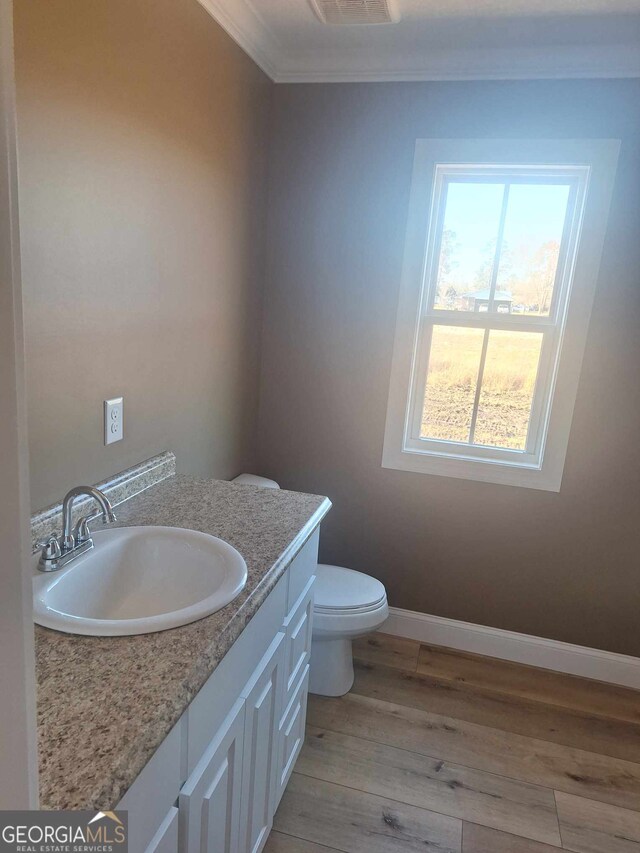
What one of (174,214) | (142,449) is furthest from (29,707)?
(174,214)

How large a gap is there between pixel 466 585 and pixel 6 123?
8.21ft

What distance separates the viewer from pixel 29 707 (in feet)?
1.43

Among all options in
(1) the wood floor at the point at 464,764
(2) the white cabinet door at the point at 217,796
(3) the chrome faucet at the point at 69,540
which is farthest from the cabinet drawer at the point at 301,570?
(1) the wood floor at the point at 464,764

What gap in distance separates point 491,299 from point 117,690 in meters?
2.06

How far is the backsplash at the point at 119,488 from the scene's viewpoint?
4.21 feet

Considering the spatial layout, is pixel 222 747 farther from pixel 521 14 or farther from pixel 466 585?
pixel 521 14

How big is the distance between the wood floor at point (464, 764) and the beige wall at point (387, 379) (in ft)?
1.01

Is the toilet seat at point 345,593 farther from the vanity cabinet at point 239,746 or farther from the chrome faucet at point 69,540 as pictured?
the chrome faucet at point 69,540

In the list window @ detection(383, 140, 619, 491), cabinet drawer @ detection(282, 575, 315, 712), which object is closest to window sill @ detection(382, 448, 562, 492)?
window @ detection(383, 140, 619, 491)

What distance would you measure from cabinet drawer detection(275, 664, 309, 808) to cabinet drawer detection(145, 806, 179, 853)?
0.63 m

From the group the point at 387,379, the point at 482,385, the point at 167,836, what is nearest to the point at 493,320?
the point at 482,385

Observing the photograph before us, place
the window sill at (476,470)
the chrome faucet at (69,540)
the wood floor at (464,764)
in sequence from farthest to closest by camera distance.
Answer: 1. the window sill at (476,470)
2. the wood floor at (464,764)
3. the chrome faucet at (69,540)

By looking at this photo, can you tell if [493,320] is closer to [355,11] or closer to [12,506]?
[355,11]

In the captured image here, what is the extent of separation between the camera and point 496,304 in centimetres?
233
